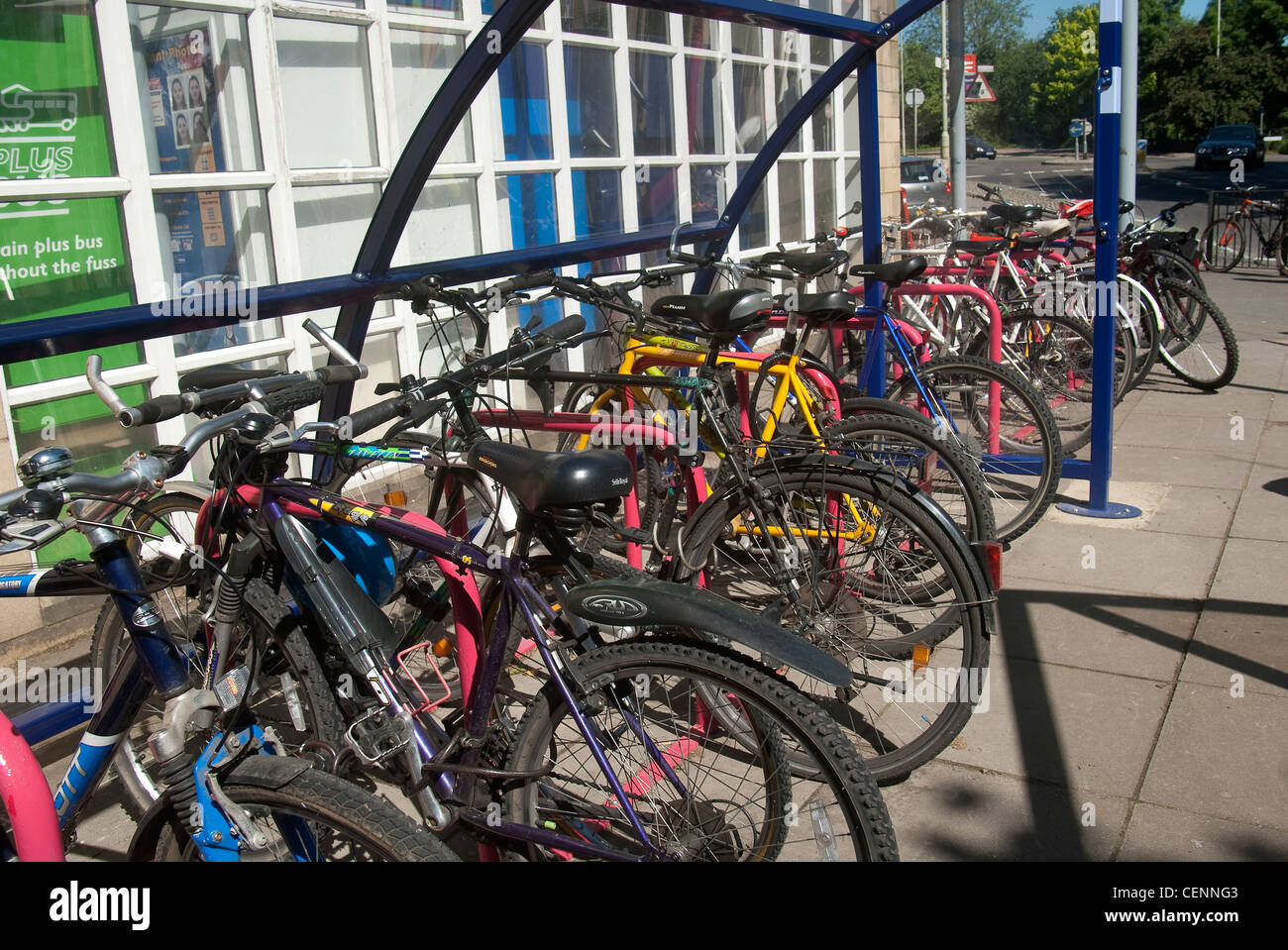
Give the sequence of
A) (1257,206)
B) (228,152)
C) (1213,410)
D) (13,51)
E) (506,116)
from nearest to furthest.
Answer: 1. (13,51)
2. (228,152)
3. (506,116)
4. (1213,410)
5. (1257,206)

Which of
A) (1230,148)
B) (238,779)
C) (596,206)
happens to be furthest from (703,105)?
(1230,148)

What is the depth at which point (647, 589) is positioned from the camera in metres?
2.18

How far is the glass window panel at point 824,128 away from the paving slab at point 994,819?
23.4 ft

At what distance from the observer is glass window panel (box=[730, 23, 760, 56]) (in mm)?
7795

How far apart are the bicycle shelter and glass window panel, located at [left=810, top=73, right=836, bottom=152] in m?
4.23

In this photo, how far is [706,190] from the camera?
7562 mm

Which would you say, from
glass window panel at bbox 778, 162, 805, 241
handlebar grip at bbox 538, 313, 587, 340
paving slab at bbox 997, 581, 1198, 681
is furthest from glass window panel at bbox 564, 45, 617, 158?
paving slab at bbox 997, 581, 1198, 681

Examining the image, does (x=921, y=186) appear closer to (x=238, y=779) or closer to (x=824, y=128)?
(x=824, y=128)

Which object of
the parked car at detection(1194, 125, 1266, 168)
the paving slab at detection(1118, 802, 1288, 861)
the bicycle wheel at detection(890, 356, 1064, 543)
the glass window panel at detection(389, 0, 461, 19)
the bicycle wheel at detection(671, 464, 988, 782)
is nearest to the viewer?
the paving slab at detection(1118, 802, 1288, 861)

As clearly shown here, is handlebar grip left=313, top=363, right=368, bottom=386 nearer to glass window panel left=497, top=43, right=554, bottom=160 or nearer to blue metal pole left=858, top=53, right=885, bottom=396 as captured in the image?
blue metal pole left=858, top=53, right=885, bottom=396
